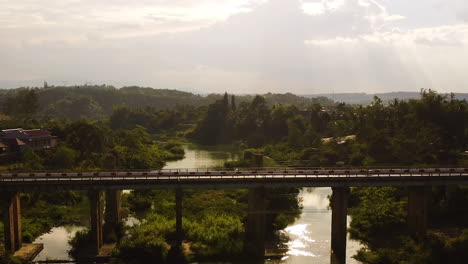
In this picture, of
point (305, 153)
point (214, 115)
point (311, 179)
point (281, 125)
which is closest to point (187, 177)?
point (311, 179)

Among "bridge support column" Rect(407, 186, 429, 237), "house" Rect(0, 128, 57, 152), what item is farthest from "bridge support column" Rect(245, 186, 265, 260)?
"house" Rect(0, 128, 57, 152)

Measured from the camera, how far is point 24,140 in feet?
313

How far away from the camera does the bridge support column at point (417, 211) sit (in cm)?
5703

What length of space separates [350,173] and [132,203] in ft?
121

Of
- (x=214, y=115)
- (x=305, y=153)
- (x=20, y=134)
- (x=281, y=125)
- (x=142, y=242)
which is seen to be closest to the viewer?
(x=142, y=242)

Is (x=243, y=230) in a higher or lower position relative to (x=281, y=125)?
lower

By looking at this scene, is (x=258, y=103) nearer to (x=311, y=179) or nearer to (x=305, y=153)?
(x=305, y=153)

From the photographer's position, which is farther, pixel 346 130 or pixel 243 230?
pixel 346 130

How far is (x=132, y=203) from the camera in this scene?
244 feet

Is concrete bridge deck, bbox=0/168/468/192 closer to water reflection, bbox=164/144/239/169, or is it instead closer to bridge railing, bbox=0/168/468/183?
bridge railing, bbox=0/168/468/183

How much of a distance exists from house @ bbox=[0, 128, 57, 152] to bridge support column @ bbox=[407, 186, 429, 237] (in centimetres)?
7692

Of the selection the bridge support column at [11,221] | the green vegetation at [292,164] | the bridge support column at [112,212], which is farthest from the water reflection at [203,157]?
the bridge support column at [11,221]

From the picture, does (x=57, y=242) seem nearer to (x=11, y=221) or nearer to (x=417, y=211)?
(x=11, y=221)

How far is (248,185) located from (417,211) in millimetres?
22464
